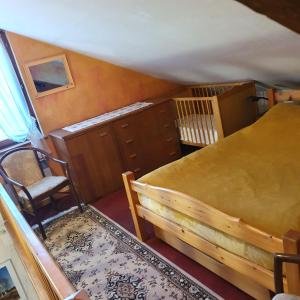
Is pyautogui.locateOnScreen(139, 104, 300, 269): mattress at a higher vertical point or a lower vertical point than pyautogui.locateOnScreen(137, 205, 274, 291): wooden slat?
higher

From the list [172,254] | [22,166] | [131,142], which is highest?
[22,166]

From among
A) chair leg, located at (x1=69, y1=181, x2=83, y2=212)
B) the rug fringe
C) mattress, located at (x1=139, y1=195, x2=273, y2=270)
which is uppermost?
mattress, located at (x1=139, y1=195, x2=273, y2=270)

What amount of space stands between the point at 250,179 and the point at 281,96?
1492 millimetres

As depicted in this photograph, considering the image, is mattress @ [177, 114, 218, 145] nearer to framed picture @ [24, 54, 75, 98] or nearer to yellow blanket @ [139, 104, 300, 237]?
yellow blanket @ [139, 104, 300, 237]

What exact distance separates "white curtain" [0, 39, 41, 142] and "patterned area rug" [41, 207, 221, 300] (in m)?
1.14

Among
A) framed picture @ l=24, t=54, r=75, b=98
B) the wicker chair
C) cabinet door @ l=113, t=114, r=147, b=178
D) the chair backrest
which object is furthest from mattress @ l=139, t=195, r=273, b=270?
framed picture @ l=24, t=54, r=75, b=98

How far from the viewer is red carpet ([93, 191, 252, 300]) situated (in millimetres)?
2123

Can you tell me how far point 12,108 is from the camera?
12.1ft

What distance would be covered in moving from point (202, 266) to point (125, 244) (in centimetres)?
77

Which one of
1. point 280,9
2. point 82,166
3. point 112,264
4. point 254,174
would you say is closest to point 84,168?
point 82,166

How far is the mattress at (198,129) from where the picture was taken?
12.6 feet

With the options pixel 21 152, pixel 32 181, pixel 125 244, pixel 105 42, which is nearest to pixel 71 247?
pixel 125 244

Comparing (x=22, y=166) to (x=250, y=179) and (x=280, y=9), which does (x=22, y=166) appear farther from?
(x=280, y=9)

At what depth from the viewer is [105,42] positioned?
3230 mm
